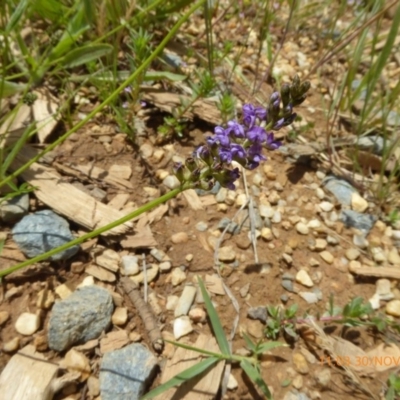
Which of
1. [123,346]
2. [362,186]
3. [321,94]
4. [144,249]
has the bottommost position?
[123,346]

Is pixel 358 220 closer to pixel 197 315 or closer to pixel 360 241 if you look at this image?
pixel 360 241

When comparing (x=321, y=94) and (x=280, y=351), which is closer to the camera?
(x=280, y=351)

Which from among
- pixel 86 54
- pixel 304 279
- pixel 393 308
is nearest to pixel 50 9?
pixel 86 54

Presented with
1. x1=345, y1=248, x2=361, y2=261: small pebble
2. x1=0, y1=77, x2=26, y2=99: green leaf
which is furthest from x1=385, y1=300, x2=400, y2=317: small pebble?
x1=0, y1=77, x2=26, y2=99: green leaf

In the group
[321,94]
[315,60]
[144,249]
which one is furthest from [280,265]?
[315,60]

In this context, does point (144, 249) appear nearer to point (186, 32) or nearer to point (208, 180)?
point (208, 180)

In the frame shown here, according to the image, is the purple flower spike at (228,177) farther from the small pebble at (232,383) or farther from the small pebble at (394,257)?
the small pebble at (394,257)

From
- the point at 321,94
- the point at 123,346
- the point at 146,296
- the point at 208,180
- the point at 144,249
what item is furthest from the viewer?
the point at 321,94
